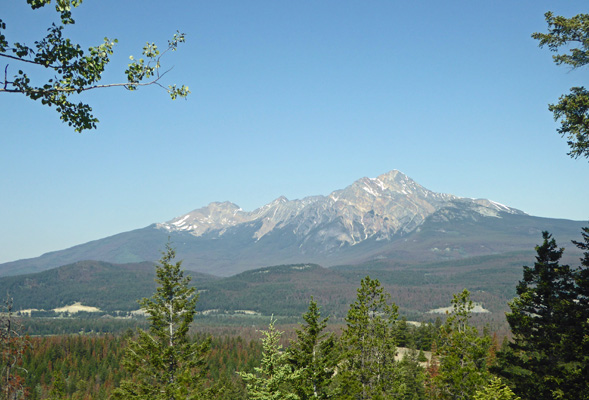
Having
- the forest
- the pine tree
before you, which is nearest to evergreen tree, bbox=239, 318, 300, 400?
the forest

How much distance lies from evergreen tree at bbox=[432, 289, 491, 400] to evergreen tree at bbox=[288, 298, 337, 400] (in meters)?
7.47

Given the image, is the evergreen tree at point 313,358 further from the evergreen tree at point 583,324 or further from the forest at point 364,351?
the evergreen tree at point 583,324

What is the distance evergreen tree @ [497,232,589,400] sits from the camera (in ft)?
71.7

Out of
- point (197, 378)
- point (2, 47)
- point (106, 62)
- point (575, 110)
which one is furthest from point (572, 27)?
point (197, 378)

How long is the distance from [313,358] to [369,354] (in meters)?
4.42

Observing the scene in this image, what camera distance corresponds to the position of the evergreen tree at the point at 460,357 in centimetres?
2961

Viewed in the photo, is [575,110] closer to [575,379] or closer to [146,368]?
[575,379]

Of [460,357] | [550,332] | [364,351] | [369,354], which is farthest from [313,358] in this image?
[550,332]

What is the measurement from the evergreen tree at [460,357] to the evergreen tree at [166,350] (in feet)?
54.2

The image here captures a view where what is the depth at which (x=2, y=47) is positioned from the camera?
8625 mm

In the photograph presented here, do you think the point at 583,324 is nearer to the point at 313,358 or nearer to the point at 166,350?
the point at 313,358

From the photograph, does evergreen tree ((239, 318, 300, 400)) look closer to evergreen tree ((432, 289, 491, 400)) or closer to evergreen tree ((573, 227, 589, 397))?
evergreen tree ((432, 289, 491, 400))

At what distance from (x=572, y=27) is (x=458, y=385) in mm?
22690

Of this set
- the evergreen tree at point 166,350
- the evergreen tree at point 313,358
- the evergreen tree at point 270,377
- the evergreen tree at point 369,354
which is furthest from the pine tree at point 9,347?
the evergreen tree at point 369,354
